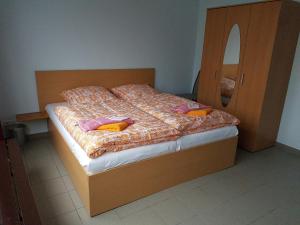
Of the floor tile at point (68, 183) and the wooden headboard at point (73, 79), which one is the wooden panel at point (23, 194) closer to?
the floor tile at point (68, 183)

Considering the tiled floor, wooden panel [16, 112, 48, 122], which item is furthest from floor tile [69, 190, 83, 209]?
wooden panel [16, 112, 48, 122]

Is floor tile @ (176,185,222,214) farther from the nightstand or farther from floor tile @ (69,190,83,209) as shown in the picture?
the nightstand

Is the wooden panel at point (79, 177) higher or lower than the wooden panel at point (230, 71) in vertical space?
lower

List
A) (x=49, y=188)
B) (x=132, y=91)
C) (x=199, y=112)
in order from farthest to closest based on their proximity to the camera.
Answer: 1. (x=132, y=91)
2. (x=199, y=112)
3. (x=49, y=188)

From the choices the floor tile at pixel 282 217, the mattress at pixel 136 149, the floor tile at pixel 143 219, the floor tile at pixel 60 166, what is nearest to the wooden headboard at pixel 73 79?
the mattress at pixel 136 149

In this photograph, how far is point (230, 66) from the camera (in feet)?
9.81

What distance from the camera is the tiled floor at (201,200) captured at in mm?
Result: 1719

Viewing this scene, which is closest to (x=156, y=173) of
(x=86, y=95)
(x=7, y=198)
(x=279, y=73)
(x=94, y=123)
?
(x=94, y=123)

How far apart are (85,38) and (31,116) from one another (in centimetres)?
125

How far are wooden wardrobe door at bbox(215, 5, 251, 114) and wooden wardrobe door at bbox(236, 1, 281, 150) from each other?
0.06 metres

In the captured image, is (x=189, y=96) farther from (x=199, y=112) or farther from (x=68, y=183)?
(x=68, y=183)

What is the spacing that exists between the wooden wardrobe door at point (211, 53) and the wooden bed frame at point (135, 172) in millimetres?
1134

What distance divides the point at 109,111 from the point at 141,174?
887 millimetres

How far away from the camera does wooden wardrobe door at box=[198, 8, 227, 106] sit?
3.07 meters
